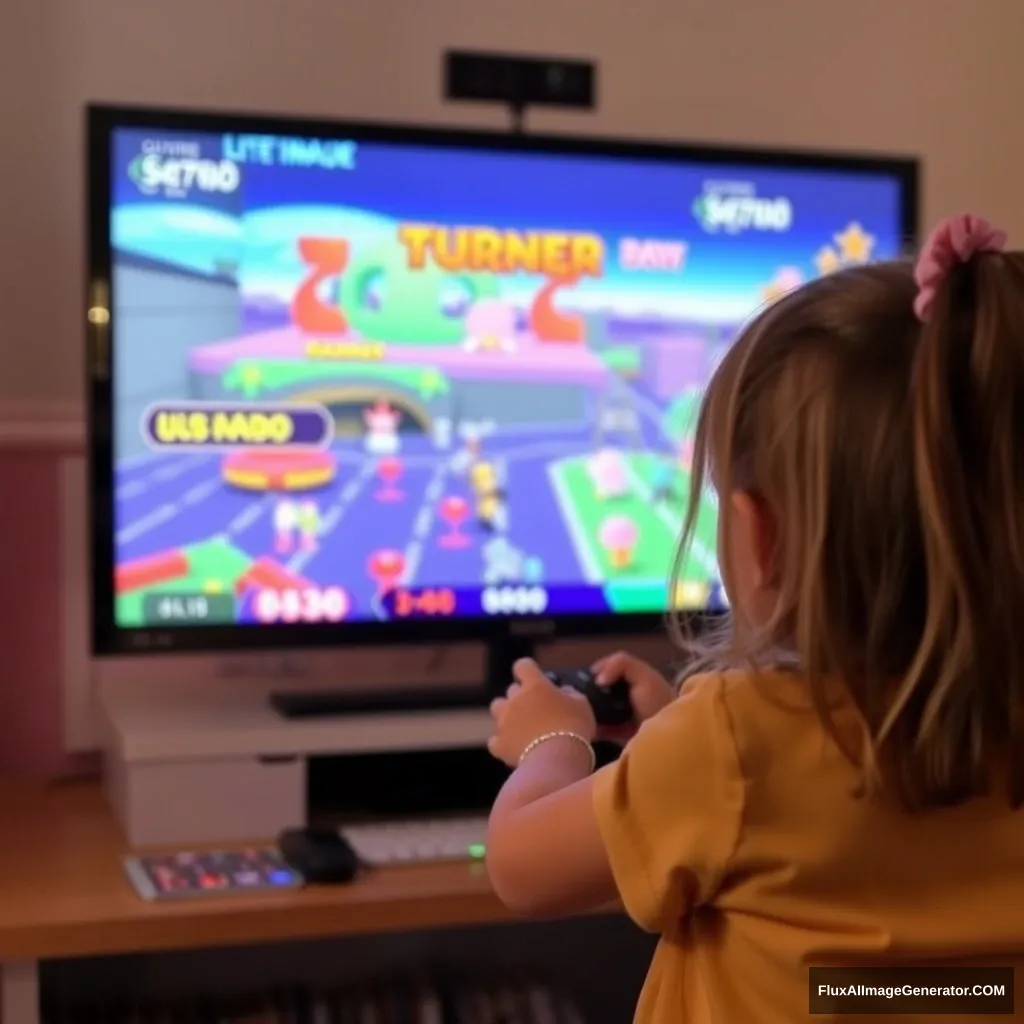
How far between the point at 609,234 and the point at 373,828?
726mm

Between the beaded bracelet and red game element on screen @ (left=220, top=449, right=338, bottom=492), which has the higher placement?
red game element on screen @ (left=220, top=449, right=338, bottom=492)

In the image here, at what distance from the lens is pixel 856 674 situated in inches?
34.9

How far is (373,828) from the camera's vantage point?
1625mm

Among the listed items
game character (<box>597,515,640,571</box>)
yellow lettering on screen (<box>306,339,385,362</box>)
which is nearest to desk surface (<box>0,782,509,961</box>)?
game character (<box>597,515,640,571</box>)

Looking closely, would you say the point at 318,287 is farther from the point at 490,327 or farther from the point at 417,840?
the point at 417,840

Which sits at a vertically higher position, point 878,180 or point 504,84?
point 504,84

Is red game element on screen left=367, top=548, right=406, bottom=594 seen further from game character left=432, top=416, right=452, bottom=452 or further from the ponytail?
the ponytail

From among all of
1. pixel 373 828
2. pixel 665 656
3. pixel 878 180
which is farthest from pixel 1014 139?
pixel 373 828

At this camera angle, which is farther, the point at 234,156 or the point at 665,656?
the point at 665,656

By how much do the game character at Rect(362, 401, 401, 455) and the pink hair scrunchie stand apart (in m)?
0.89

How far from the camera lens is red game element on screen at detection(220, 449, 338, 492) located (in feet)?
5.52

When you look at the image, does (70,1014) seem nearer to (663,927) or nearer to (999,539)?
(663,927)

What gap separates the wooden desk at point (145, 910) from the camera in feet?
4.42

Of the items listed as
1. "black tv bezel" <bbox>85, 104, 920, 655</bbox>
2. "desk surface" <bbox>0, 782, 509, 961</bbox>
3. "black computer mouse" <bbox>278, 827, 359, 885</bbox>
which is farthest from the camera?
"black tv bezel" <bbox>85, 104, 920, 655</bbox>
